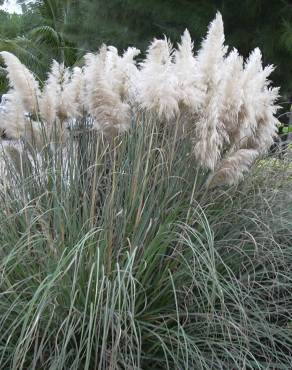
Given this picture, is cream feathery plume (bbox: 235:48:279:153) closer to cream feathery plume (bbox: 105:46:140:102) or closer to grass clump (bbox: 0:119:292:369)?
grass clump (bbox: 0:119:292:369)

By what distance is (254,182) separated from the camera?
332 cm

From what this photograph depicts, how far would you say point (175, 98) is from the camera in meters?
2.89

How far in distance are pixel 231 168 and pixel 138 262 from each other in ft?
2.17

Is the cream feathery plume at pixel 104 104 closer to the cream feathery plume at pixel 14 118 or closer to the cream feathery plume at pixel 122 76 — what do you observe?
the cream feathery plume at pixel 122 76

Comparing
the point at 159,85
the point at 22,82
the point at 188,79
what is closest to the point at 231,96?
the point at 188,79

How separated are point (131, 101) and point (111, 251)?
1.07 m

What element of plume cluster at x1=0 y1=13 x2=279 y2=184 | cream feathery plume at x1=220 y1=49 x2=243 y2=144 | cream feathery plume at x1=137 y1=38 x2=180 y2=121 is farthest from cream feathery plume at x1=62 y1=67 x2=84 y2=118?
cream feathery plume at x1=220 y1=49 x2=243 y2=144

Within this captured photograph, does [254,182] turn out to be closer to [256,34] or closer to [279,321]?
[279,321]

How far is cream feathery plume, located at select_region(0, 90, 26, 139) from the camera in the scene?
317cm

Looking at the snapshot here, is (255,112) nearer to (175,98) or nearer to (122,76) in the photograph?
(175,98)

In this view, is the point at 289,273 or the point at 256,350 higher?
the point at 289,273

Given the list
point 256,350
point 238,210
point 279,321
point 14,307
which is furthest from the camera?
point 238,210

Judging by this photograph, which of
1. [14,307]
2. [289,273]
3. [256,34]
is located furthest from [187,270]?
[256,34]

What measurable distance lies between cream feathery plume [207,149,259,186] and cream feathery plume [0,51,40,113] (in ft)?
3.42
